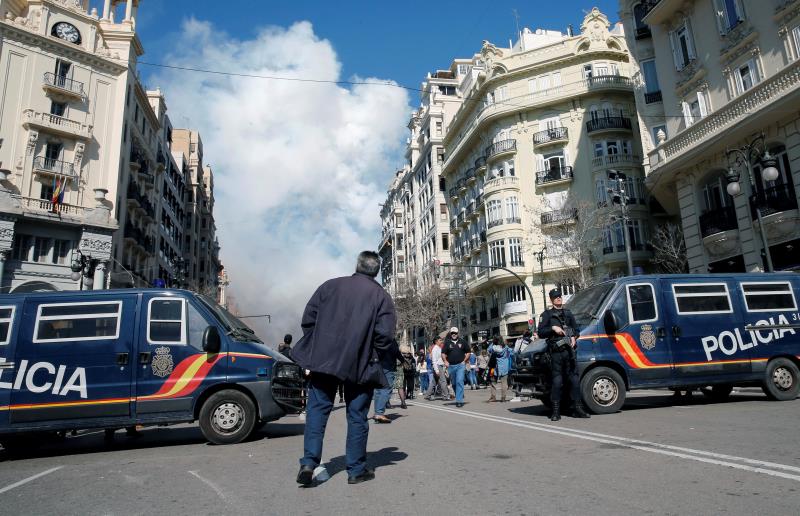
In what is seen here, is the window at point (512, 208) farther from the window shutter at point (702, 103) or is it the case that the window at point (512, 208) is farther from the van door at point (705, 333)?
the van door at point (705, 333)

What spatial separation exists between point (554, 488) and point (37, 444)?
8294mm

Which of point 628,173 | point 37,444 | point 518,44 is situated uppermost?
point 518,44

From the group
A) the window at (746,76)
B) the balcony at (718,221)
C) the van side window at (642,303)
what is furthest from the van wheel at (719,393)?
the window at (746,76)

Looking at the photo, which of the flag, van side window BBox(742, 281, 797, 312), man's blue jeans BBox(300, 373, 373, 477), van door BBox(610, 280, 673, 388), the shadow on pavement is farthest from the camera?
the flag

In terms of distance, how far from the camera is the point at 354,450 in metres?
4.32

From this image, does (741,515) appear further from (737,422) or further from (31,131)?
(31,131)

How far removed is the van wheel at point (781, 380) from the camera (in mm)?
9312

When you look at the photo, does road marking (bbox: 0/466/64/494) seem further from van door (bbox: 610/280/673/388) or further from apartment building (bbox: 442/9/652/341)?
apartment building (bbox: 442/9/652/341)

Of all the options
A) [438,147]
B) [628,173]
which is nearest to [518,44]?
[438,147]

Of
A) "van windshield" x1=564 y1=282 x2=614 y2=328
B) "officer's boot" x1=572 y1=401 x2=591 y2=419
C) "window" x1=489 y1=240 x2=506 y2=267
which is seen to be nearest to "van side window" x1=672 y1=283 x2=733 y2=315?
"van windshield" x1=564 y1=282 x2=614 y2=328

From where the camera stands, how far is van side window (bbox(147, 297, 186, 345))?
7375mm

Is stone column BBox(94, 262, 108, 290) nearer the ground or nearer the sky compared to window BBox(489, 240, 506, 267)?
nearer the ground

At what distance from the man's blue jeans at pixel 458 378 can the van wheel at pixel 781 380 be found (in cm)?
609

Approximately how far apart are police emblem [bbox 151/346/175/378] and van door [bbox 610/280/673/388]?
6840mm
